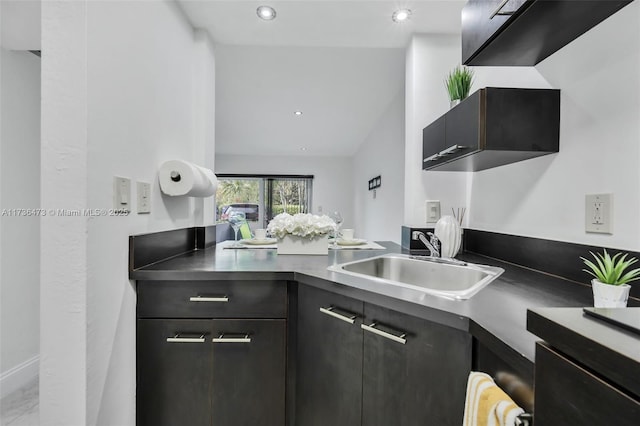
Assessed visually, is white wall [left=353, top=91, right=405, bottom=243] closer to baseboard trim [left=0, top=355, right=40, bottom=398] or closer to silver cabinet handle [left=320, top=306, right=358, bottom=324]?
silver cabinet handle [left=320, top=306, right=358, bottom=324]

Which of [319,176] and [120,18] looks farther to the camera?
[319,176]

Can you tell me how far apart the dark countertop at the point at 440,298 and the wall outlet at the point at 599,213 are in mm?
206

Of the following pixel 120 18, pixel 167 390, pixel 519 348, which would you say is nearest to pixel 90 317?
pixel 167 390

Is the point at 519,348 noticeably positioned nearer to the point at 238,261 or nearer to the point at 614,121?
the point at 614,121

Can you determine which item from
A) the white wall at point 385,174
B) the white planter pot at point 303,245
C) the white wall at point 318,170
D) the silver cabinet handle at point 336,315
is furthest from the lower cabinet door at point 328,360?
the white wall at point 318,170

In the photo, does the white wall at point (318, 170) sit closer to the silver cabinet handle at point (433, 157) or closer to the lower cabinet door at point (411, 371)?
the silver cabinet handle at point (433, 157)

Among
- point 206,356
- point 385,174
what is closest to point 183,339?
point 206,356

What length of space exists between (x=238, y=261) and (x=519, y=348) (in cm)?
115

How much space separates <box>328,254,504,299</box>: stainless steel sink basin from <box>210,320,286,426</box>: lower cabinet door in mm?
412

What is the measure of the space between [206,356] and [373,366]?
27.2 inches

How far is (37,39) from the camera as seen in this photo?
1.61 metres

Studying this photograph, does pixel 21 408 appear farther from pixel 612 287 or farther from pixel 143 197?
pixel 612 287

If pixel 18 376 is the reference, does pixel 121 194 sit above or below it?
above

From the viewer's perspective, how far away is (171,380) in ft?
3.78
